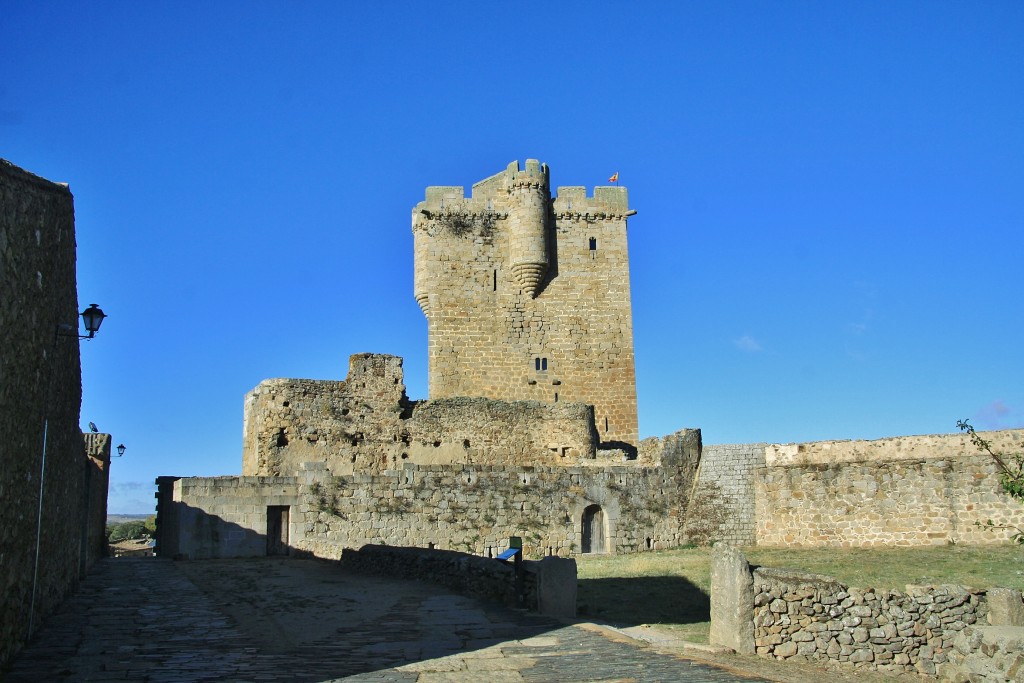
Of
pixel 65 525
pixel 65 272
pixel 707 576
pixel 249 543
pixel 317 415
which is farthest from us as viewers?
pixel 317 415

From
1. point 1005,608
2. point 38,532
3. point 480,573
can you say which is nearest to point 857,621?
point 1005,608

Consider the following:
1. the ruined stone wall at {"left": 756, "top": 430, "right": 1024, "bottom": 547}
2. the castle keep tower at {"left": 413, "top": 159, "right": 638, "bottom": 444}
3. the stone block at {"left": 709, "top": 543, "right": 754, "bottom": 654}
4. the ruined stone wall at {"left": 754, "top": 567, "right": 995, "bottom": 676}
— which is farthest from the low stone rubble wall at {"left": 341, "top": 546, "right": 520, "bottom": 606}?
the castle keep tower at {"left": 413, "top": 159, "right": 638, "bottom": 444}

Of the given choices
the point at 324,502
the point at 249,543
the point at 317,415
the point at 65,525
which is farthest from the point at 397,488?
the point at 65,525

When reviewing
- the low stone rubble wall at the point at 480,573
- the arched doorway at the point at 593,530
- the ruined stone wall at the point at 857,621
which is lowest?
the ruined stone wall at the point at 857,621

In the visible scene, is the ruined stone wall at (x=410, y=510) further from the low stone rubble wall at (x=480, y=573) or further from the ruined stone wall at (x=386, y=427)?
the ruined stone wall at (x=386, y=427)

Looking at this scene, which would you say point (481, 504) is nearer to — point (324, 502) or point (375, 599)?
point (324, 502)

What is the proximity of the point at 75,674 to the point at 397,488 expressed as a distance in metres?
13.0

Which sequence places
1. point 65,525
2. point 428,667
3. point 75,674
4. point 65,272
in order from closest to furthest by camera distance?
point 75,674 < point 428,667 < point 65,272 < point 65,525

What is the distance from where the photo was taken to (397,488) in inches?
846

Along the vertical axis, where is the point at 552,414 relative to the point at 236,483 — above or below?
above

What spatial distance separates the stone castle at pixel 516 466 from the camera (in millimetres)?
21031

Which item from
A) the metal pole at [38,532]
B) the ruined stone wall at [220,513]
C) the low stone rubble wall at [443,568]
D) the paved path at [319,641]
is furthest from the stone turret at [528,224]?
the metal pole at [38,532]

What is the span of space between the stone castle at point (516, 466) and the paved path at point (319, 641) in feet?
17.3

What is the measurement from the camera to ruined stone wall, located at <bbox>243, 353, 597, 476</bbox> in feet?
87.3
